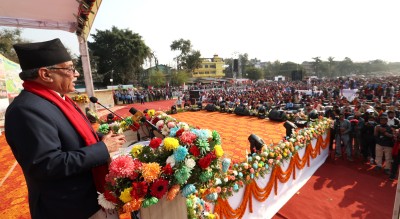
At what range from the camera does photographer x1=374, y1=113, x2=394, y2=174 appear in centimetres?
620

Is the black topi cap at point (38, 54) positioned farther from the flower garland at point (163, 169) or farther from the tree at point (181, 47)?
the tree at point (181, 47)

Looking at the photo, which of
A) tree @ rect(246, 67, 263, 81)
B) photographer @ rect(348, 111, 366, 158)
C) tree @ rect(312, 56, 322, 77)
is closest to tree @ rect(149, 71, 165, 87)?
tree @ rect(246, 67, 263, 81)

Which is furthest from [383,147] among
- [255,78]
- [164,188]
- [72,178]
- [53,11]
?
[255,78]

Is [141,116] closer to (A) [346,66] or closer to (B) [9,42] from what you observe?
(B) [9,42]

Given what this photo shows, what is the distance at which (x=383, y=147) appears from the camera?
6.38 meters

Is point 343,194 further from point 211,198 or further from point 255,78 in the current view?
point 255,78

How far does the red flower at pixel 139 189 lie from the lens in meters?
1.61

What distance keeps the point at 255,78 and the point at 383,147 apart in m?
71.3

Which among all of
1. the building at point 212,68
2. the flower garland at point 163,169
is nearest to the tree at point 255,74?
the building at point 212,68

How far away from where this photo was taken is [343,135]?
→ 7414mm

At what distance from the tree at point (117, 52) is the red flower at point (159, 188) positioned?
4384 centimetres

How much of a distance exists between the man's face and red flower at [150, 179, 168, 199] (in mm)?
1079

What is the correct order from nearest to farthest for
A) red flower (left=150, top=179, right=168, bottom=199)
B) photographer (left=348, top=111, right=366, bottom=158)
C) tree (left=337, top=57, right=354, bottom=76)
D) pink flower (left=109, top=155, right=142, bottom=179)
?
pink flower (left=109, top=155, right=142, bottom=179)
red flower (left=150, top=179, right=168, bottom=199)
photographer (left=348, top=111, right=366, bottom=158)
tree (left=337, top=57, right=354, bottom=76)

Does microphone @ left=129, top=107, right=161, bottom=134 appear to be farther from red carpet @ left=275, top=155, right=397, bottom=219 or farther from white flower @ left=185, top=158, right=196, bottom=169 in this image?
red carpet @ left=275, top=155, right=397, bottom=219
